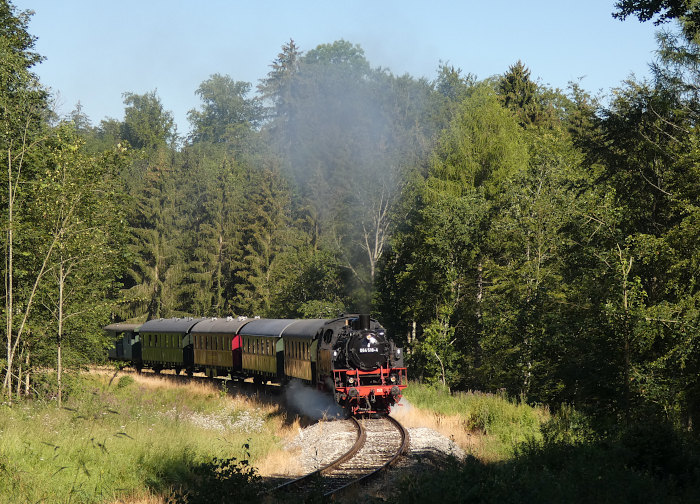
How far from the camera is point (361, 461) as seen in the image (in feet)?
51.9

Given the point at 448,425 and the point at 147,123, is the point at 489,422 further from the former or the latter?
the point at 147,123

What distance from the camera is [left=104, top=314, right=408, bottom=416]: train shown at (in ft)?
74.5

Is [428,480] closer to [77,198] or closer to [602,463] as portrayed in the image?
[602,463]

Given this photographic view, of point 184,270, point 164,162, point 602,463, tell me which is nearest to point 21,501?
point 602,463

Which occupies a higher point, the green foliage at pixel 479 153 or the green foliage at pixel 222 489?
the green foliage at pixel 479 153

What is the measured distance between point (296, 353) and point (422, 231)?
42.2 ft

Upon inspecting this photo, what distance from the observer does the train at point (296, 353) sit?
22.7 metres

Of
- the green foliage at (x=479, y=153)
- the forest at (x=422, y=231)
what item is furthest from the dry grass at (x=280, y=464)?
the green foliage at (x=479, y=153)

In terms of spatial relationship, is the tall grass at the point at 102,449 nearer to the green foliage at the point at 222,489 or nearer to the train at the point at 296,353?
the green foliage at the point at 222,489

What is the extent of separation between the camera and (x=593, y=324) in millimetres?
19328

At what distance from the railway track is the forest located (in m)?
4.91

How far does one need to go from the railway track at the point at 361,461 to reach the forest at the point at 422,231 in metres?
4.91

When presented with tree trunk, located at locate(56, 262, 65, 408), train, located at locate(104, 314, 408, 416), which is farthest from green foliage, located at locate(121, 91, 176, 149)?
tree trunk, located at locate(56, 262, 65, 408)

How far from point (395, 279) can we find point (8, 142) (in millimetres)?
23109
